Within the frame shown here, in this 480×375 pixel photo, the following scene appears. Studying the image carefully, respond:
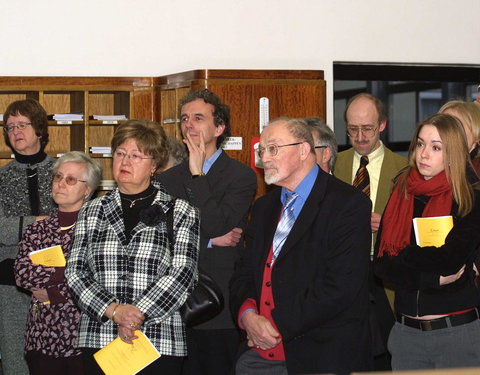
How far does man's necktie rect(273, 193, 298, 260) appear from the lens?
3207 millimetres

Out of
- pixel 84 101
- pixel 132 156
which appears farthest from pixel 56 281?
pixel 84 101

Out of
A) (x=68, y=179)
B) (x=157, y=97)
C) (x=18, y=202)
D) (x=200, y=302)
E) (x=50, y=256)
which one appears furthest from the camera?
(x=157, y=97)

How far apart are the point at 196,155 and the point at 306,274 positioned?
1.12 m

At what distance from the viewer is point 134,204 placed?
3.46 metres

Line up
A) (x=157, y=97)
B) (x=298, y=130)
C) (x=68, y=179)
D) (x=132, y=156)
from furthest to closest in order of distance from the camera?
(x=157, y=97), (x=68, y=179), (x=132, y=156), (x=298, y=130)

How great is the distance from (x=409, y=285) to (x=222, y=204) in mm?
1121

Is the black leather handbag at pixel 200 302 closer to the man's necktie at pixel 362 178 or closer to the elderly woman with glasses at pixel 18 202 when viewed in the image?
the elderly woman with glasses at pixel 18 202

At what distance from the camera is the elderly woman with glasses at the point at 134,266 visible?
3.24 m

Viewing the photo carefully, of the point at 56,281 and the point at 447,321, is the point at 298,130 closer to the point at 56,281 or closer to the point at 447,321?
the point at 447,321

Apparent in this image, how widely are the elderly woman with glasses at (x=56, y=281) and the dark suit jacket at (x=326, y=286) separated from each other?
110cm

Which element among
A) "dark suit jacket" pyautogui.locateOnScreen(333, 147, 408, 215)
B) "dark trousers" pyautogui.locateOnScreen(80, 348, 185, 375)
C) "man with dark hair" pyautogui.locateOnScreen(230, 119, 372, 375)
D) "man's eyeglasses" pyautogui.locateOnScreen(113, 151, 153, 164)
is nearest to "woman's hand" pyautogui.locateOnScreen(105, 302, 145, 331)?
"dark trousers" pyautogui.locateOnScreen(80, 348, 185, 375)

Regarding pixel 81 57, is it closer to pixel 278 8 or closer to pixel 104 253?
pixel 278 8

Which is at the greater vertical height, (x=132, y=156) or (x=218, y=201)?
(x=132, y=156)

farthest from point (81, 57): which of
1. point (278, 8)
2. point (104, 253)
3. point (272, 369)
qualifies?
point (272, 369)
